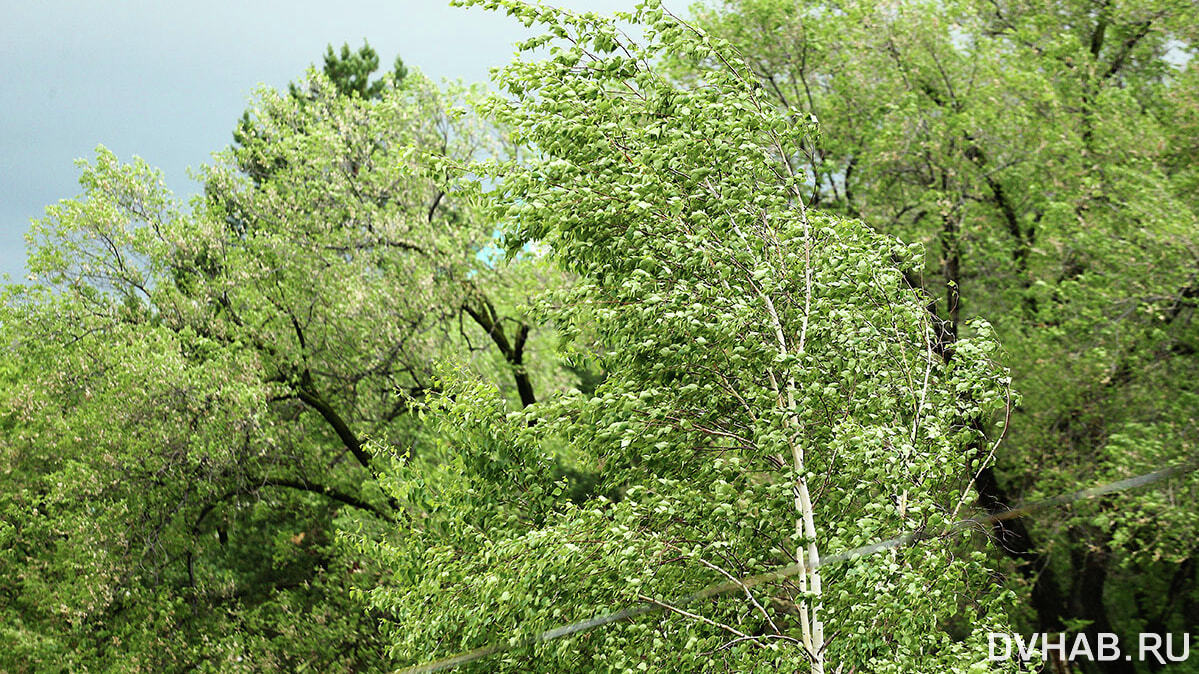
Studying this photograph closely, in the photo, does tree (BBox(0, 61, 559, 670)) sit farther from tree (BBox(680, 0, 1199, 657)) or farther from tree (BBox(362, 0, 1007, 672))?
tree (BBox(680, 0, 1199, 657))

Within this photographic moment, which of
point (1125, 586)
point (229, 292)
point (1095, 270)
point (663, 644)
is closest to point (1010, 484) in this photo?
point (1125, 586)

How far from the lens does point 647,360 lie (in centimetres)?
854

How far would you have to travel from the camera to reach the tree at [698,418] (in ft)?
24.5

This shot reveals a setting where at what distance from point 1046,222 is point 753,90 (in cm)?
786

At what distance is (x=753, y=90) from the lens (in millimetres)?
9594

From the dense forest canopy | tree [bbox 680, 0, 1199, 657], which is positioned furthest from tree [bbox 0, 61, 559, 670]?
tree [bbox 680, 0, 1199, 657]

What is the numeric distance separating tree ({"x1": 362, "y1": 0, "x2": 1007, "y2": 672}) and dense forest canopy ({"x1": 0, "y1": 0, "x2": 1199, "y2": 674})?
0.05 metres

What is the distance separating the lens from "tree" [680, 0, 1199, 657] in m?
12.8

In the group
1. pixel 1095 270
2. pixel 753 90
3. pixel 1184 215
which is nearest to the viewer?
pixel 753 90

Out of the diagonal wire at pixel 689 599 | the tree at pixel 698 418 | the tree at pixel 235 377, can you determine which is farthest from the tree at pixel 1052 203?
the tree at pixel 235 377

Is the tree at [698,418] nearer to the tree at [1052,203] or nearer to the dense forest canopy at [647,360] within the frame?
the dense forest canopy at [647,360]

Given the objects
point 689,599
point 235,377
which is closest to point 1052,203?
point 689,599

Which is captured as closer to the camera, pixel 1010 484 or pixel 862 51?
pixel 1010 484

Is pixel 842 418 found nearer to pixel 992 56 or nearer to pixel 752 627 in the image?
pixel 752 627
